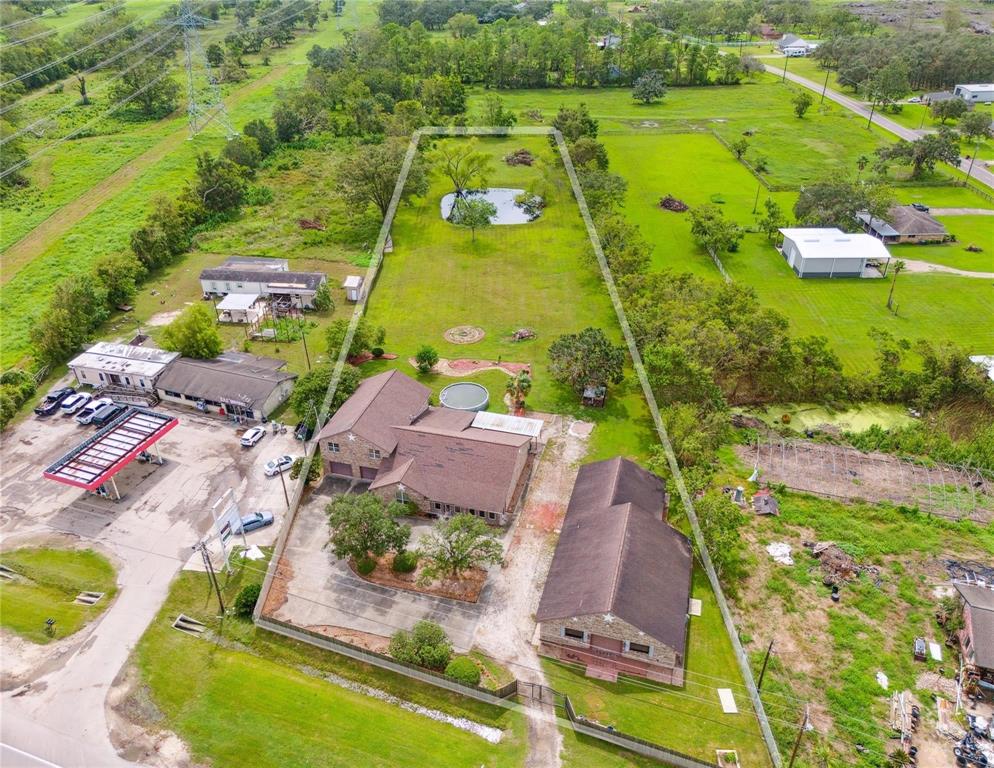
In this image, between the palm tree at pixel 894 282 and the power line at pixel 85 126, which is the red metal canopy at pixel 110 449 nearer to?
the power line at pixel 85 126

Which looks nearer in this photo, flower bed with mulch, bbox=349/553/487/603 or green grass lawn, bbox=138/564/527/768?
green grass lawn, bbox=138/564/527/768

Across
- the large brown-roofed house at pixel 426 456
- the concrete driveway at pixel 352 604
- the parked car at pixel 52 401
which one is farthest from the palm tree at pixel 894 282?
the parked car at pixel 52 401

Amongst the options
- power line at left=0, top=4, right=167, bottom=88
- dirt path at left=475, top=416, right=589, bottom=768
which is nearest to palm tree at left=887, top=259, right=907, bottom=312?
dirt path at left=475, top=416, right=589, bottom=768

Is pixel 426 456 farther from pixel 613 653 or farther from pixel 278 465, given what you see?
pixel 613 653

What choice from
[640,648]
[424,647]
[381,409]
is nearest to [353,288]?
[381,409]

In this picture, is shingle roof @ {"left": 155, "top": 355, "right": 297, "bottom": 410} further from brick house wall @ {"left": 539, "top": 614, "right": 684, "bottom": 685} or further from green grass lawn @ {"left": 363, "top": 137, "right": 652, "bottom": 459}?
brick house wall @ {"left": 539, "top": 614, "right": 684, "bottom": 685}

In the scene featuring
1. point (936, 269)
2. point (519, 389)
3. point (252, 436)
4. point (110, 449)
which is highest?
point (110, 449)
